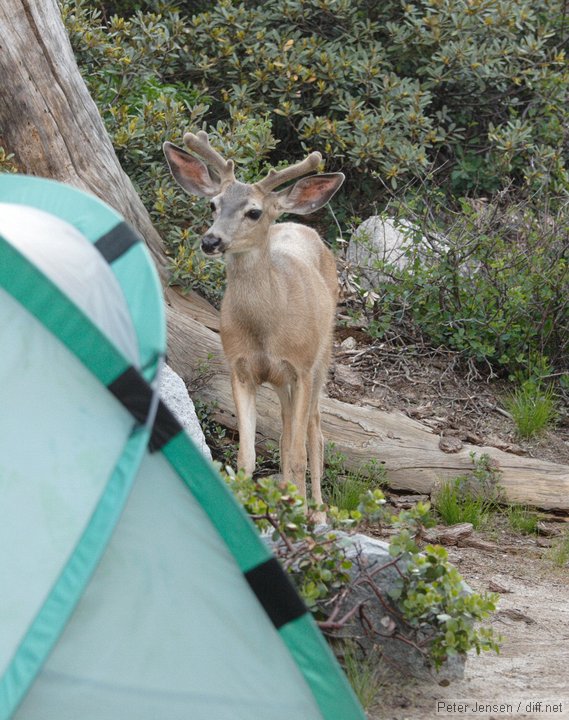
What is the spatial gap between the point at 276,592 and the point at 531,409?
5.48 metres

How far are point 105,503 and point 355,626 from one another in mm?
1524

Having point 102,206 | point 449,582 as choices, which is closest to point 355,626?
point 449,582

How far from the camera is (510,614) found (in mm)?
5645

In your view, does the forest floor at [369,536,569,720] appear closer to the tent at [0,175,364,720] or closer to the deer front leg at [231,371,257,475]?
the tent at [0,175,364,720]

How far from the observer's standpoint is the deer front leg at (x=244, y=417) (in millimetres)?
6664

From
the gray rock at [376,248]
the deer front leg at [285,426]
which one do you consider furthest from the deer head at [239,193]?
the gray rock at [376,248]

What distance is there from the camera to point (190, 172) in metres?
6.86

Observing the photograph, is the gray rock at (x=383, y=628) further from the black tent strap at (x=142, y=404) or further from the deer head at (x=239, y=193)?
the deer head at (x=239, y=193)

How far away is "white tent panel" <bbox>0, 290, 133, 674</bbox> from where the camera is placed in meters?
3.36

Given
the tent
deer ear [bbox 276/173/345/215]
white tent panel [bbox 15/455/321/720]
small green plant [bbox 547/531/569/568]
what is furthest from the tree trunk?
white tent panel [bbox 15/455/321/720]

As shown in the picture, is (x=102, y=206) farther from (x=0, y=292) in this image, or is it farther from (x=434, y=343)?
(x=434, y=343)

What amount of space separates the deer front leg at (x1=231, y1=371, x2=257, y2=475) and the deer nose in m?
0.86

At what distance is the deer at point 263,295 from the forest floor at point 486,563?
1.33m

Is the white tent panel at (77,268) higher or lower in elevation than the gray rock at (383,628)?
higher
